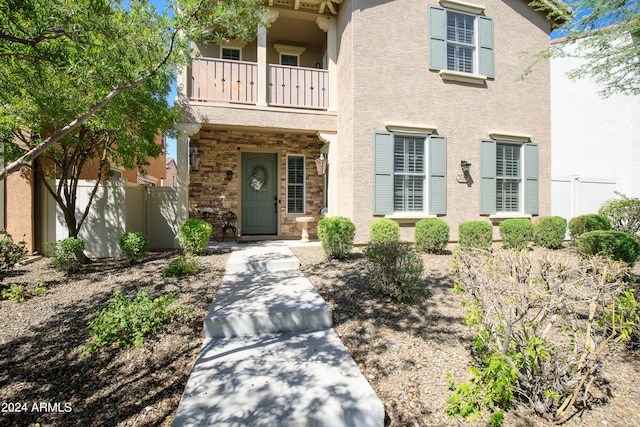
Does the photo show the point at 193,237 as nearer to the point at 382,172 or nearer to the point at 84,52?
the point at 84,52

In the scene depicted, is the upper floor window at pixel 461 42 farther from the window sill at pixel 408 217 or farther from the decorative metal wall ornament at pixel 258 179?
the decorative metal wall ornament at pixel 258 179

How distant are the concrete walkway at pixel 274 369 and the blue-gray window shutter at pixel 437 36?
6.36m

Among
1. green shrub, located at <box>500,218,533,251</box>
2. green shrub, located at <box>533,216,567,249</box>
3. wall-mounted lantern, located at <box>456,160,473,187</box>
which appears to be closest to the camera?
green shrub, located at <box>500,218,533,251</box>

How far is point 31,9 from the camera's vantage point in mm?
2213

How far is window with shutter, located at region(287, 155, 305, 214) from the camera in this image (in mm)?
8906

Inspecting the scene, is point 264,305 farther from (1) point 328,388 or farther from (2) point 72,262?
(2) point 72,262

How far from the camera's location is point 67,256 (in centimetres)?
497

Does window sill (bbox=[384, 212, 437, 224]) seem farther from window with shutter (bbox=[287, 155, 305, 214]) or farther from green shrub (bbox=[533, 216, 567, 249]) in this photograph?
window with shutter (bbox=[287, 155, 305, 214])

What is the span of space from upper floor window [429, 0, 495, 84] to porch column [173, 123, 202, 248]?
6083 mm

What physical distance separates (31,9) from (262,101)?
17.4 feet

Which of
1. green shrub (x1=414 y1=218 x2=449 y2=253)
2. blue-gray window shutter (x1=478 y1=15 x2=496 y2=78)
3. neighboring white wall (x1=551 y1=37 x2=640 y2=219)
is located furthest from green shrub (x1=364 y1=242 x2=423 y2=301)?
neighboring white wall (x1=551 y1=37 x2=640 y2=219)

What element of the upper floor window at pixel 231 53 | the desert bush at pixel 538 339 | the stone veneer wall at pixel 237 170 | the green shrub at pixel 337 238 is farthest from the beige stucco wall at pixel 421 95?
the desert bush at pixel 538 339

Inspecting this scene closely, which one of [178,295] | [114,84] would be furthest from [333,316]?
[114,84]

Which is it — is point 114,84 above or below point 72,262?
above
